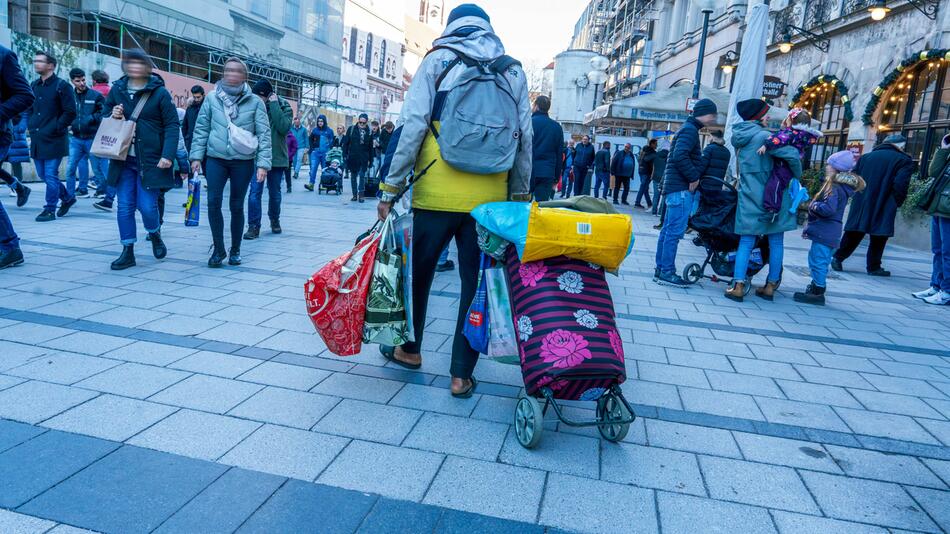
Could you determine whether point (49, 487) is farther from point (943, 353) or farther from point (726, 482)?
point (943, 353)

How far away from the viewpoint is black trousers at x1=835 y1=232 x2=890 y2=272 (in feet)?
29.5

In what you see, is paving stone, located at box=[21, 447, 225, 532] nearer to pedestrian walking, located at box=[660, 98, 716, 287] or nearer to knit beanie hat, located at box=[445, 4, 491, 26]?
knit beanie hat, located at box=[445, 4, 491, 26]

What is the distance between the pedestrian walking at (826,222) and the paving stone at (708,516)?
4.75 metres

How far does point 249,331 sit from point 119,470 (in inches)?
→ 74.6

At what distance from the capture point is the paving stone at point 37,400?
9.57ft

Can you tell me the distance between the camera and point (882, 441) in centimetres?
327

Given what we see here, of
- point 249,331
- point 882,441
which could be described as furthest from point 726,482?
point 249,331

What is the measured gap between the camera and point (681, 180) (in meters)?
6.74

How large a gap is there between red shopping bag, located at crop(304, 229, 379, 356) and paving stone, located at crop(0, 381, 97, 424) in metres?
1.15

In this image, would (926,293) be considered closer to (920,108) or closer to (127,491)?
(920,108)

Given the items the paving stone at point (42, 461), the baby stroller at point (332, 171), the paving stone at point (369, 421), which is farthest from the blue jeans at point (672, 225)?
the baby stroller at point (332, 171)

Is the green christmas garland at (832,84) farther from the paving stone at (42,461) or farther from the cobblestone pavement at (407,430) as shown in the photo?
the paving stone at (42,461)

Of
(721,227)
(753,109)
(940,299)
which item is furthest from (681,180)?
(940,299)

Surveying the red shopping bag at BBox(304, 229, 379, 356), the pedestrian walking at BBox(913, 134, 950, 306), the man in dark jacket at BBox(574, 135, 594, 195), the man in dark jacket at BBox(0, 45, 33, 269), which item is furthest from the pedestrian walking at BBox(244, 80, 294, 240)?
the man in dark jacket at BBox(574, 135, 594, 195)
